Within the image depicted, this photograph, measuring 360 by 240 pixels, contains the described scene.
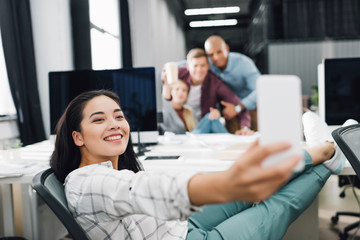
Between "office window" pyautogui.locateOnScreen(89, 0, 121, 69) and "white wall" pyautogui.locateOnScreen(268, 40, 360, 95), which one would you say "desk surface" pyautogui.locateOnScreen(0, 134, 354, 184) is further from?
"white wall" pyautogui.locateOnScreen(268, 40, 360, 95)

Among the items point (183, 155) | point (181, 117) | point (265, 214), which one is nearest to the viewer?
point (265, 214)

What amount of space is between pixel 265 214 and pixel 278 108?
964 millimetres

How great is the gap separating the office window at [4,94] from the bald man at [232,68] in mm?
1794

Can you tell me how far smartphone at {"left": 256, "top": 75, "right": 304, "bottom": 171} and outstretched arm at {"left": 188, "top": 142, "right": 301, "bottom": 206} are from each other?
15mm

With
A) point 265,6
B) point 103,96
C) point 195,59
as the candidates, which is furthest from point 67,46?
point 265,6

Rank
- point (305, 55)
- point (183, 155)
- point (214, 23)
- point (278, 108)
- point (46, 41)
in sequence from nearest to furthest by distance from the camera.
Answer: point (278, 108)
point (183, 155)
point (46, 41)
point (305, 55)
point (214, 23)

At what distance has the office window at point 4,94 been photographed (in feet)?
9.12

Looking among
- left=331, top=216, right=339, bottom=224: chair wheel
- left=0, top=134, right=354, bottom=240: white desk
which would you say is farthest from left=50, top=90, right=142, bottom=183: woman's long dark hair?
left=331, top=216, right=339, bottom=224: chair wheel

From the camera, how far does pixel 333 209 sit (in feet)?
9.46

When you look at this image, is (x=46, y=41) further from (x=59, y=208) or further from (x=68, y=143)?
(x=59, y=208)

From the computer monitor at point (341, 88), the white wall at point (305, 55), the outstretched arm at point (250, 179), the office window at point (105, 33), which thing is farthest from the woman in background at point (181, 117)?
the white wall at point (305, 55)

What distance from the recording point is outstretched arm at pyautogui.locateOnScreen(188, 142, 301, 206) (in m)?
0.49

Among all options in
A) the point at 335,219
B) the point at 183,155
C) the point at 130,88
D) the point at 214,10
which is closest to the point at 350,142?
the point at 183,155

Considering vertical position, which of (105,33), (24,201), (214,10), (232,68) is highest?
(214,10)
